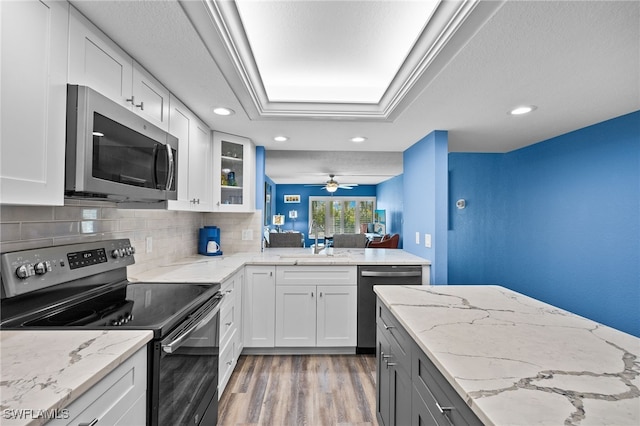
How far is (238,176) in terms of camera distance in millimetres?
3107

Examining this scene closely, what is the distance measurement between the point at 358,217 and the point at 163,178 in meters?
9.23

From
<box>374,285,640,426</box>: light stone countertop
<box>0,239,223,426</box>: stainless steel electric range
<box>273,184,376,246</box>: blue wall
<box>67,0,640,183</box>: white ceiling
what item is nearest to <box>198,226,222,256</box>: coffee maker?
<box>67,0,640,183</box>: white ceiling

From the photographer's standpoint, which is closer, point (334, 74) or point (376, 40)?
point (376, 40)

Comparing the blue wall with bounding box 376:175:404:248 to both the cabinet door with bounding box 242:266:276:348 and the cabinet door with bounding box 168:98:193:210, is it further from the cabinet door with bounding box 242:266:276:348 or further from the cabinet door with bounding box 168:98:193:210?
the cabinet door with bounding box 168:98:193:210

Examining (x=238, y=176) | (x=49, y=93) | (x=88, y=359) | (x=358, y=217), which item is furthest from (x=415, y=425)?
(x=358, y=217)

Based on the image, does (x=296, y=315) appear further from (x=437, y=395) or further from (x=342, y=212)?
(x=342, y=212)

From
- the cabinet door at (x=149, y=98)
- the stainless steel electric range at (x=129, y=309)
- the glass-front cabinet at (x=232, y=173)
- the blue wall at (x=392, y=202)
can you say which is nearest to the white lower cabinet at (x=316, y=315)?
the glass-front cabinet at (x=232, y=173)

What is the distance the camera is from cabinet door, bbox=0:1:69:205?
2.94 feet

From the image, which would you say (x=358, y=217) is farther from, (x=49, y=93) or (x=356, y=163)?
(x=49, y=93)

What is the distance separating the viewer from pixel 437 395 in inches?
38.4

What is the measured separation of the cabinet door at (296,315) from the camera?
9.39 ft

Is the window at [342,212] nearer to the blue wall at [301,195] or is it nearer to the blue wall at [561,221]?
the blue wall at [301,195]

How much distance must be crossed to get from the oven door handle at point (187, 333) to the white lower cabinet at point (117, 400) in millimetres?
86

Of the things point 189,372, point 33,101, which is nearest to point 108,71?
point 33,101
